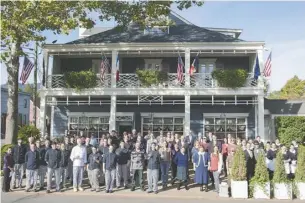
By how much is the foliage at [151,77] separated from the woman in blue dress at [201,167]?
844 cm

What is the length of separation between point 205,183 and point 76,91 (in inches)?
434

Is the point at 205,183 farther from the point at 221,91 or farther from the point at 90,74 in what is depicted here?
the point at 90,74

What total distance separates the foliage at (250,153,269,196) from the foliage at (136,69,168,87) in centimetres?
1014

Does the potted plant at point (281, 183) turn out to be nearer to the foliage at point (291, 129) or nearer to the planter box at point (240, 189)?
the planter box at point (240, 189)

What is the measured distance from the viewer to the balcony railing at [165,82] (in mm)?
23078

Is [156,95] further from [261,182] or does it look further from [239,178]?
[261,182]

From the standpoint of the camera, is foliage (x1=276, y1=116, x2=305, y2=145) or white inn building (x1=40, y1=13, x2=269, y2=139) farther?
foliage (x1=276, y1=116, x2=305, y2=145)

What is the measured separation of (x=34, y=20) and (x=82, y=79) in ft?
22.0

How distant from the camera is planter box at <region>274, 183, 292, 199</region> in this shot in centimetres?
1374

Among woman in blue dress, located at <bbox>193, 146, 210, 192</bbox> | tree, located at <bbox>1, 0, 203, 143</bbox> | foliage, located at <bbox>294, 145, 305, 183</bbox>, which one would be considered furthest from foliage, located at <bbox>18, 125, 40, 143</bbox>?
foliage, located at <bbox>294, 145, 305, 183</bbox>

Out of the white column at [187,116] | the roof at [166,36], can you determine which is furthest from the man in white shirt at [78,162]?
the roof at [166,36]

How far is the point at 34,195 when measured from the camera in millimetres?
14125

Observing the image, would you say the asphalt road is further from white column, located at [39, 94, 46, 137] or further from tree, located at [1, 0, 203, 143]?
white column, located at [39, 94, 46, 137]

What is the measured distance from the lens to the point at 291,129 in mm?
23219
